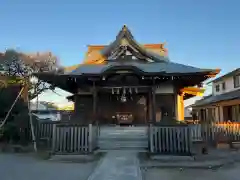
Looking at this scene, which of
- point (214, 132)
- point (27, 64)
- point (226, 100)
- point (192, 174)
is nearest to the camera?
point (192, 174)

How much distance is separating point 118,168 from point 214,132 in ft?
23.6

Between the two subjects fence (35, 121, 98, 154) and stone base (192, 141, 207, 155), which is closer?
fence (35, 121, 98, 154)

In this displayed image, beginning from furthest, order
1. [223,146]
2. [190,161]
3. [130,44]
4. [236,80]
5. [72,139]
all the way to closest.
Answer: [236,80] < [130,44] < [223,146] < [72,139] < [190,161]

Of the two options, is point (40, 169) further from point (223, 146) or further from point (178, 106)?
point (178, 106)

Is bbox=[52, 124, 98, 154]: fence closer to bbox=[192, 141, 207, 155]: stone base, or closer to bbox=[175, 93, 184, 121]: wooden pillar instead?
bbox=[192, 141, 207, 155]: stone base

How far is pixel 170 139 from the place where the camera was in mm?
10453

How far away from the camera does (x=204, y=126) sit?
13391 millimetres

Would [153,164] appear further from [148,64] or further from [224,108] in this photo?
[224,108]

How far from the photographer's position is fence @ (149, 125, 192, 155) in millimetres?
10320

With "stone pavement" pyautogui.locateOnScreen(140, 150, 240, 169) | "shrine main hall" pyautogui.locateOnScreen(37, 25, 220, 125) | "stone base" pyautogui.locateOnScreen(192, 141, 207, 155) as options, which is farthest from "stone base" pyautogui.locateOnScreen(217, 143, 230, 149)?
"shrine main hall" pyautogui.locateOnScreen(37, 25, 220, 125)

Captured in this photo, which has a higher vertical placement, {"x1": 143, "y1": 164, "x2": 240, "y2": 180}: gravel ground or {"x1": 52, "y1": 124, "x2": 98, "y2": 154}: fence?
{"x1": 52, "y1": 124, "x2": 98, "y2": 154}: fence

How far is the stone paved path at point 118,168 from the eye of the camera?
23.2ft

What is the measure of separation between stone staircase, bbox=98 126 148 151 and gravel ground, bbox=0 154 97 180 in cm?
279

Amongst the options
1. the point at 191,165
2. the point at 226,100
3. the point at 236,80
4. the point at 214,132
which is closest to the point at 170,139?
the point at 191,165
